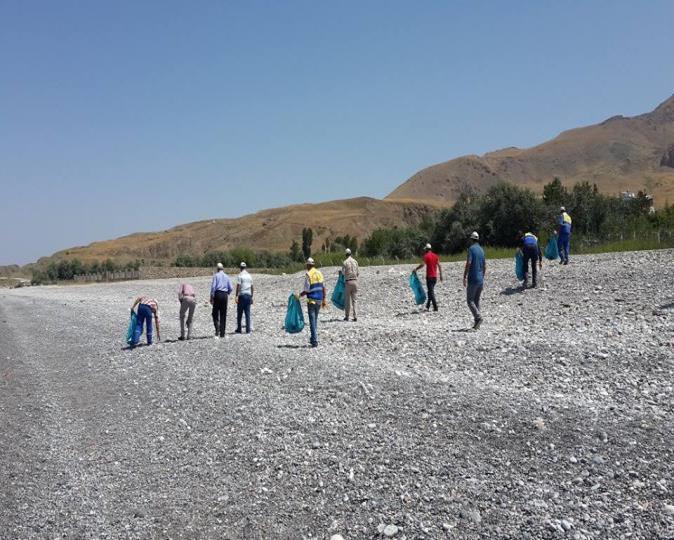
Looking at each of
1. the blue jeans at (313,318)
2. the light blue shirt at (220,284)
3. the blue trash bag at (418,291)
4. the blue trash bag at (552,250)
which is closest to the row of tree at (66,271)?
the blue trash bag at (552,250)

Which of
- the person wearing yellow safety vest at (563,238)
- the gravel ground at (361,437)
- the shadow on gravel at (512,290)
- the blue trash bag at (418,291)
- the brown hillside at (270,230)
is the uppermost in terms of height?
the brown hillside at (270,230)

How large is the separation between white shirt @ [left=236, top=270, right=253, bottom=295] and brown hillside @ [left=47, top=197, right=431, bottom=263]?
97.4 metres

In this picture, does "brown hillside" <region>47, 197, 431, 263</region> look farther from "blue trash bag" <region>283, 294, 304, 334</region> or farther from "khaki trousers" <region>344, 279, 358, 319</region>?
"blue trash bag" <region>283, 294, 304, 334</region>

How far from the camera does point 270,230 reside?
435 feet

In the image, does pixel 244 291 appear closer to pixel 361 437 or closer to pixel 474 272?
pixel 474 272

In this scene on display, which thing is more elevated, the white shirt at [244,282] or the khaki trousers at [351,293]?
the white shirt at [244,282]

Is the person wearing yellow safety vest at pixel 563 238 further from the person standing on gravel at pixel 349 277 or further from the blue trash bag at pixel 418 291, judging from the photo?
the person standing on gravel at pixel 349 277

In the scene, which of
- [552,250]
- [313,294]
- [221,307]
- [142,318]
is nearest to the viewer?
[313,294]

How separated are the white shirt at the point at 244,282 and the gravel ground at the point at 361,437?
1613mm

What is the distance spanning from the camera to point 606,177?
505 ft

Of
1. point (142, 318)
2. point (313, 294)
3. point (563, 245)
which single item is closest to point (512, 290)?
point (563, 245)

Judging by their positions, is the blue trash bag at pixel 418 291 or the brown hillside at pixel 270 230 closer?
the blue trash bag at pixel 418 291

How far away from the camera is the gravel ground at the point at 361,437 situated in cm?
607

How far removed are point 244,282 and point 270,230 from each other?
4601 inches
